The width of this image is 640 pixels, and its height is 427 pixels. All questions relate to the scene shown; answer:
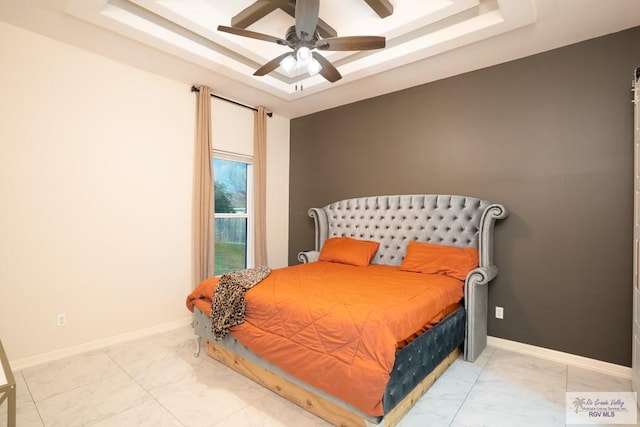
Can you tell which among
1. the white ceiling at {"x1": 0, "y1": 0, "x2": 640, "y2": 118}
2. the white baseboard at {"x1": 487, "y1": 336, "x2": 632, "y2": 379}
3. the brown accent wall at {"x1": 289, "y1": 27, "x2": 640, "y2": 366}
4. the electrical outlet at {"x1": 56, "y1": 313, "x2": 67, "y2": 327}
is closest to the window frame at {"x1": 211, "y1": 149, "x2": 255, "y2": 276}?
the white ceiling at {"x1": 0, "y1": 0, "x2": 640, "y2": 118}

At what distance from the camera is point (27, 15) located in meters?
2.43

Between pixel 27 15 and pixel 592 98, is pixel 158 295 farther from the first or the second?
pixel 592 98

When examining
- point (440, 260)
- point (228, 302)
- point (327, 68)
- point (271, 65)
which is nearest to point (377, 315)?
point (228, 302)

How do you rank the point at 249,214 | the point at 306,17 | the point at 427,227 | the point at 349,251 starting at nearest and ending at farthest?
1. the point at 306,17
2. the point at 427,227
3. the point at 349,251
4. the point at 249,214

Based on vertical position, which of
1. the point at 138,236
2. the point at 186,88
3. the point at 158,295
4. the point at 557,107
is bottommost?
the point at 158,295

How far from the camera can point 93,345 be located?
2982 millimetres

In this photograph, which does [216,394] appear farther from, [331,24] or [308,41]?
[331,24]

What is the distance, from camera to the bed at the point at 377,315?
1.77m

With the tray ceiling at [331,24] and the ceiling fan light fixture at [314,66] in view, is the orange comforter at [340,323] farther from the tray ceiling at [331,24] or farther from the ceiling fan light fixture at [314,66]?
the tray ceiling at [331,24]

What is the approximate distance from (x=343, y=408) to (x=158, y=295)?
8.27ft

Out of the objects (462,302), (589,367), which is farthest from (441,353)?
(589,367)

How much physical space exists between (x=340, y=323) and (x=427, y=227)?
204cm

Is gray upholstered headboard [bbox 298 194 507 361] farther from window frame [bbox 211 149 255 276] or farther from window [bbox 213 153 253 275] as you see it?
window [bbox 213 153 253 275]

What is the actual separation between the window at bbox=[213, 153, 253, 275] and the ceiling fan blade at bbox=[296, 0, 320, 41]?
230 centimetres
